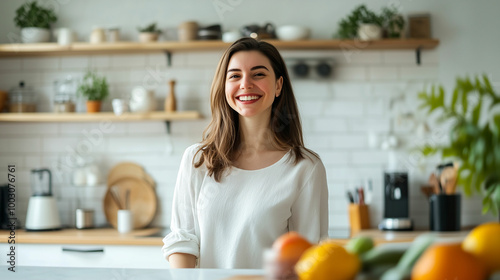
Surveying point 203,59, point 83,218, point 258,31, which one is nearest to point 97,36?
point 203,59

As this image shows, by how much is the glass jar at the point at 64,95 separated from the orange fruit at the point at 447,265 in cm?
360

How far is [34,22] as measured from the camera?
4086 mm

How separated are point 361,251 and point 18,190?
3.79 m

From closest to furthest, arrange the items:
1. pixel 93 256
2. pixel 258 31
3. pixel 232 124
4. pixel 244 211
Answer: pixel 244 211
pixel 232 124
pixel 93 256
pixel 258 31

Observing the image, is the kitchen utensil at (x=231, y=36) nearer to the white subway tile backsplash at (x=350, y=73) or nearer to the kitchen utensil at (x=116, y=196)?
the white subway tile backsplash at (x=350, y=73)

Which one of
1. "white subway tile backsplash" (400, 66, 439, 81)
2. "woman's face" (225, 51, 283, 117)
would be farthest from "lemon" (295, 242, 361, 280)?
"white subway tile backsplash" (400, 66, 439, 81)

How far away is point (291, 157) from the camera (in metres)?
1.95

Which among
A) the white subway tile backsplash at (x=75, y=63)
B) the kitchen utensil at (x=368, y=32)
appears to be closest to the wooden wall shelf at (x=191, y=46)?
the kitchen utensil at (x=368, y=32)

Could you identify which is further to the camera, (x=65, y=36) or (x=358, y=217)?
(x=65, y=36)

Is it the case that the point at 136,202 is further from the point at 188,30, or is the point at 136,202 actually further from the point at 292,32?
the point at 292,32

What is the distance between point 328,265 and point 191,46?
10.5ft

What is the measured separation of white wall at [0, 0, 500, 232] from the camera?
3.97 m

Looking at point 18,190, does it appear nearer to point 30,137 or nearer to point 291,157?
point 30,137

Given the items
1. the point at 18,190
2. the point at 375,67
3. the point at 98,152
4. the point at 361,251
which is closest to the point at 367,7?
the point at 375,67
